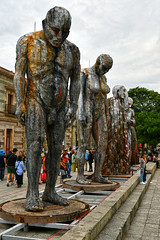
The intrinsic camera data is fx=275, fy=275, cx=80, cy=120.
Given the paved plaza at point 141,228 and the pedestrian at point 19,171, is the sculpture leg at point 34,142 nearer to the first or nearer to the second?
the paved plaza at point 141,228

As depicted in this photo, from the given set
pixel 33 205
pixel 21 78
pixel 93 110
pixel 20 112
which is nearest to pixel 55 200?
pixel 33 205

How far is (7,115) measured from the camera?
79.7ft

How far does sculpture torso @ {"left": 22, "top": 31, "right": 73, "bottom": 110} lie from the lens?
3.69 m

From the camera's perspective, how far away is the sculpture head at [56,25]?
11.9 feet

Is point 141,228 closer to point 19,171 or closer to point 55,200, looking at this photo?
point 55,200

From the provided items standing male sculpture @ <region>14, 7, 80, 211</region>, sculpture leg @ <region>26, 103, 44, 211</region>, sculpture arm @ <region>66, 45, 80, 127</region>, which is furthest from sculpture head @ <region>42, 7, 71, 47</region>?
sculpture leg @ <region>26, 103, 44, 211</region>

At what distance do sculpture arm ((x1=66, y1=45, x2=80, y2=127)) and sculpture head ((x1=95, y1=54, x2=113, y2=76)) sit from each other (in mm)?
2040

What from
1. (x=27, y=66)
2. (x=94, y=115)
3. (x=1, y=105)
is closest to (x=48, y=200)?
(x=27, y=66)

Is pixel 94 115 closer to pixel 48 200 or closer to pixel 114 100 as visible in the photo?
pixel 48 200

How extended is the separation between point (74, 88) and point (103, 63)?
2.14 metres

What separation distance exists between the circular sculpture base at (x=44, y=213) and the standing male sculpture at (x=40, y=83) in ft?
0.42

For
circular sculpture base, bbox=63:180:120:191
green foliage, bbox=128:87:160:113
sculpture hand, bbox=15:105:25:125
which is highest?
green foliage, bbox=128:87:160:113

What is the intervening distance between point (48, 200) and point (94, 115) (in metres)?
2.66

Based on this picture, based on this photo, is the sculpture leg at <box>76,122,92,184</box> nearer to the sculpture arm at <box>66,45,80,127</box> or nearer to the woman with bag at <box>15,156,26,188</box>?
the sculpture arm at <box>66,45,80,127</box>
